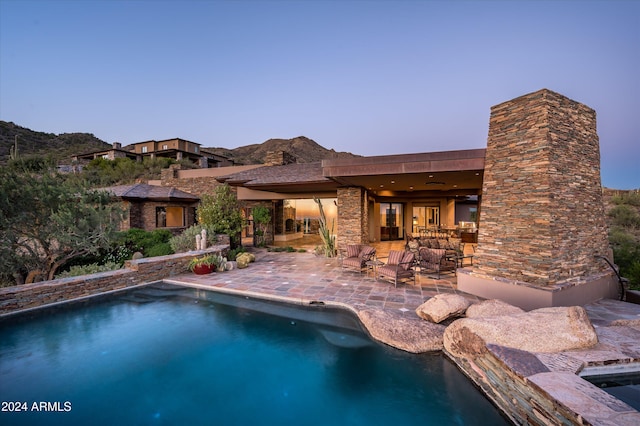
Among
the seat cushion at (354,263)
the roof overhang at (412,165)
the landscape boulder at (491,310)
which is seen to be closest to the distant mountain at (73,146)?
the roof overhang at (412,165)

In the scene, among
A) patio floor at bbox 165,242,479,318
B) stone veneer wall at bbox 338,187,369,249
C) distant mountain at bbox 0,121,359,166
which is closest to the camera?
patio floor at bbox 165,242,479,318

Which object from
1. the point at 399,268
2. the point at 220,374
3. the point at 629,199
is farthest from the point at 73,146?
the point at 629,199

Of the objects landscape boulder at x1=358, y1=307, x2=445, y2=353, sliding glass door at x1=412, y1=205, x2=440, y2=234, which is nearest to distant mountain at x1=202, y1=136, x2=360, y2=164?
sliding glass door at x1=412, y1=205, x2=440, y2=234

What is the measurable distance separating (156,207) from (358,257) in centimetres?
1433

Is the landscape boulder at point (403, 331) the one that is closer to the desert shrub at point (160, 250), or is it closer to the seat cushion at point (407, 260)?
the seat cushion at point (407, 260)

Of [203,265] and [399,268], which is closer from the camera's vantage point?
[399,268]

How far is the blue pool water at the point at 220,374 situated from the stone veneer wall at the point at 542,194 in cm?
340

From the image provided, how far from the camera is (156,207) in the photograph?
53.9 ft

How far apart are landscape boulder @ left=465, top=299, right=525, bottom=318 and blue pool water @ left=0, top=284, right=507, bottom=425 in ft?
3.94

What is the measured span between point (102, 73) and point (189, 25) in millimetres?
7558

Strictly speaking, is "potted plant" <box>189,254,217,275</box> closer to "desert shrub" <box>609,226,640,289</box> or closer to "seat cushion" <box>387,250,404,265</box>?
"seat cushion" <box>387,250,404,265</box>

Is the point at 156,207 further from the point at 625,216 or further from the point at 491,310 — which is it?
the point at 625,216

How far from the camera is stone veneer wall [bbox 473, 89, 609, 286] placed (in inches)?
215

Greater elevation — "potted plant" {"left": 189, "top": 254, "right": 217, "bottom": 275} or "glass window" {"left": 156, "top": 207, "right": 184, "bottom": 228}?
"glass window" {"left": 156, "top": 207, "right": 184, "bottom": 228}
